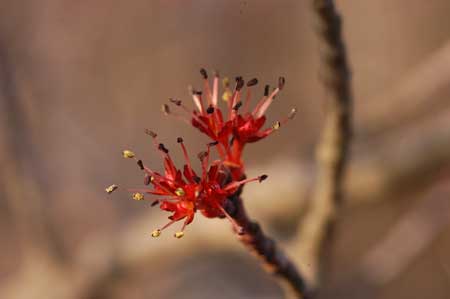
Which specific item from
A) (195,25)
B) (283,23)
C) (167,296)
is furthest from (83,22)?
(167,296)

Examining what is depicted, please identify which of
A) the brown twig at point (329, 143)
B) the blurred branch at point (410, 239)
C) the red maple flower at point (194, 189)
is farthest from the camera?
the blurred branch at point (410, 239)

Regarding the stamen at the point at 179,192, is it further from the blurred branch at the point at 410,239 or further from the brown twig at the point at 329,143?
the blurred branch at the point at 410,239

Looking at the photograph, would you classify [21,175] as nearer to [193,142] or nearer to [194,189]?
[194,189]

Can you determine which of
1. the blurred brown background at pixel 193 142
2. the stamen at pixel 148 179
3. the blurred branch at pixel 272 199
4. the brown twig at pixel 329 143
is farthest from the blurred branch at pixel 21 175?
the stamen at pixel 148 179

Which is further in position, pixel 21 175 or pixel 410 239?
pixel 21 175

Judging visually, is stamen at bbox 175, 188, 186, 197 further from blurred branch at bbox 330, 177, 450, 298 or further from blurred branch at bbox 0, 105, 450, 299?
blurred branch at bbox 330, 177, 450, 298

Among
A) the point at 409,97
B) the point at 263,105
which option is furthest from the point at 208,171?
the point at 409,97

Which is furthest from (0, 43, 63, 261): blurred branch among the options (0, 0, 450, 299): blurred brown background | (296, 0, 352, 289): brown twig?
(296, 0, 352, 289): brown twig
